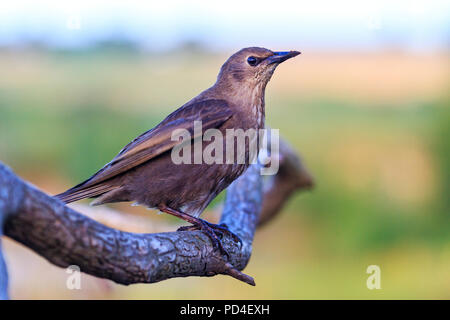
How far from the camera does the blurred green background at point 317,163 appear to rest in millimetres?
8609

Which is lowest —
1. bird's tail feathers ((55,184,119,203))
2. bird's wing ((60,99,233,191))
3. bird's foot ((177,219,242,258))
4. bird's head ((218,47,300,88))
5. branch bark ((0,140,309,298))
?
branch bark ((0,140,309,298))

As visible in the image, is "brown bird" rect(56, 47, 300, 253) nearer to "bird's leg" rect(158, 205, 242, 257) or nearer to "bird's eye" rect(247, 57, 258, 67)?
"bird's leg" rect(158, 205, 242, 257)

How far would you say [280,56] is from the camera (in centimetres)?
436

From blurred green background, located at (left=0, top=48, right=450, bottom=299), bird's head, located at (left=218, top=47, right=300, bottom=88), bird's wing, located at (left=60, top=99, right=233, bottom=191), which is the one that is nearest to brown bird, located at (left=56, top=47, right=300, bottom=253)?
bird's wing, located at (left=60, top=99, right=233, bottom=191)

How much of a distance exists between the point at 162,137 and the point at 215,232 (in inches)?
25.8

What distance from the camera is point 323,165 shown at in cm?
989

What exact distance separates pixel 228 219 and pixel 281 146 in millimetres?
2001

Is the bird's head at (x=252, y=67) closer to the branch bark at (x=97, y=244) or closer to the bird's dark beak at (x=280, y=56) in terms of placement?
the bird's dark beak at (x=280, y=56)

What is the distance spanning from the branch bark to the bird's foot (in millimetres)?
39

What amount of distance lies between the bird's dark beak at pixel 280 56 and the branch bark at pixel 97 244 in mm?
1214

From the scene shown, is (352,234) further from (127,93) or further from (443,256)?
(127,93)

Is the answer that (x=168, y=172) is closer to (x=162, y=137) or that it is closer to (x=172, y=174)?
(x=172, y=174)

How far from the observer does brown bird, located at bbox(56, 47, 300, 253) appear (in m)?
3.98

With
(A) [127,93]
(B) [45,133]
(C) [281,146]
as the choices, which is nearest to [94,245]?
(C) [281,146]
